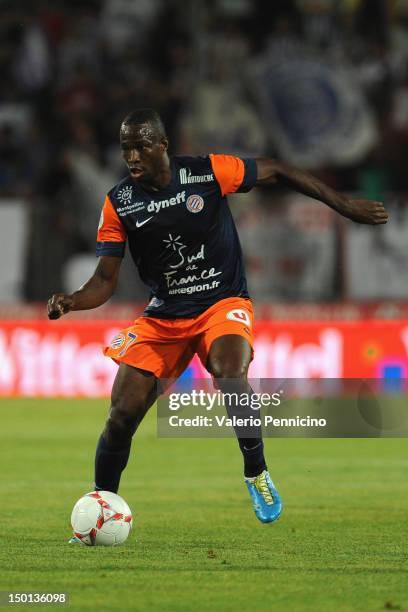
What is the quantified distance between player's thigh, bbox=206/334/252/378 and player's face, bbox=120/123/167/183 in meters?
0.97

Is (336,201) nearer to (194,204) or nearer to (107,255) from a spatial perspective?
(194,204)

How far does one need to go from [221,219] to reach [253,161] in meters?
0.37

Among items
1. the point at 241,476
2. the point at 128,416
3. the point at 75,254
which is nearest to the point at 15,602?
the point at 128,416

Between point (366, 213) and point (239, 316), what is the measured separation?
2.90ft

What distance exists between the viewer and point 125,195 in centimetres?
748

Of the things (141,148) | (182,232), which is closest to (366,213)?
(182,232)

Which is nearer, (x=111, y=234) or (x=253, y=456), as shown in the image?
(x=253, y=456)

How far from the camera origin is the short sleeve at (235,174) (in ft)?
24.8

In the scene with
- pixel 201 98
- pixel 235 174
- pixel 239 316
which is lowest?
pixel 201 98

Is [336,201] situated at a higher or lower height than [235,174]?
lower

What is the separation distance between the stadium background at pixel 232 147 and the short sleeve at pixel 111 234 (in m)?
8.93

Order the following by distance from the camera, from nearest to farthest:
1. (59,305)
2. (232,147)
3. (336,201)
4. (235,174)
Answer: (59,305) → (336,201) → (235,174) → (232,147)

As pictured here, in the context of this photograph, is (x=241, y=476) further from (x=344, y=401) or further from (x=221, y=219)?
(x=221, y=219)

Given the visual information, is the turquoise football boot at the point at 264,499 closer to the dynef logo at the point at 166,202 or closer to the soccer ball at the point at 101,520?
the soccer ball at the point at 101,520
